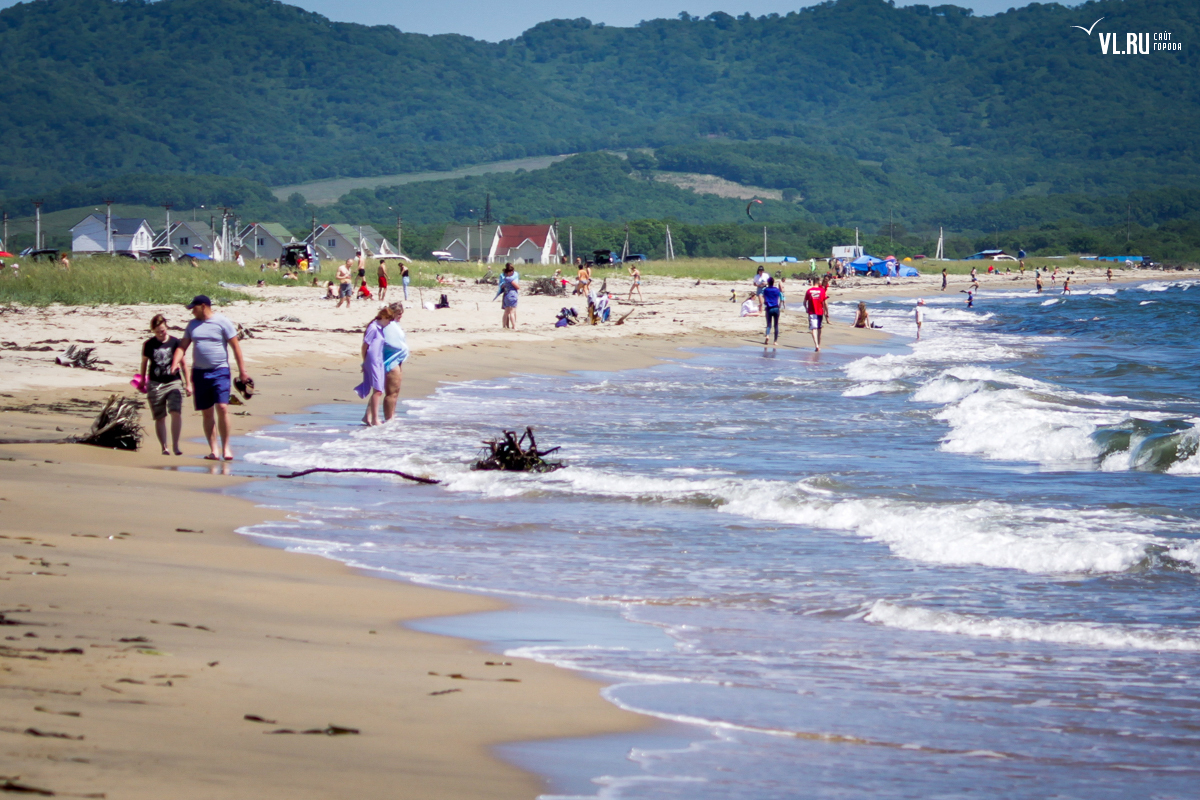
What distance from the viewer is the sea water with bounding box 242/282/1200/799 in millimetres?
4133

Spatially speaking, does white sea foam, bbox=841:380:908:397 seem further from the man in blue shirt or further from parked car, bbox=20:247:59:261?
parked car, bbox=20:247:59:261

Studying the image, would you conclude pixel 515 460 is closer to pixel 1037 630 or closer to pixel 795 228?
pixel 1037 630

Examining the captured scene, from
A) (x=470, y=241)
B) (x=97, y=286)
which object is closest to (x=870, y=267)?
(x=470, y=241)

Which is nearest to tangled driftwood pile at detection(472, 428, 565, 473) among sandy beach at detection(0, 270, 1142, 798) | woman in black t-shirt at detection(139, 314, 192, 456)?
sandy beach at detection(0, 270, 1142, 798)

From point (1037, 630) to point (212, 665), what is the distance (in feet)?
13.0

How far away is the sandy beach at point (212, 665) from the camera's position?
A: 3252mm

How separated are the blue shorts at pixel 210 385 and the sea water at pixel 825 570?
0.87 m

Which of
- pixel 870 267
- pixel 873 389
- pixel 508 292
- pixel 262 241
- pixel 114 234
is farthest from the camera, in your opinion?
pixel 114 234

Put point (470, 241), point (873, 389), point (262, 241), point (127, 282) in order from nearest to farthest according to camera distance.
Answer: point (873, 389) → point (127, 282) → point (262, 241) → point (470, 241)

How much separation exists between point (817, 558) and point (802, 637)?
1.92 metres

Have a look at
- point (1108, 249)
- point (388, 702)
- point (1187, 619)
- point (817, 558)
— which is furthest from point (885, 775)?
point (1108, 249)

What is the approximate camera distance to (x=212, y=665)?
4289 millimetres

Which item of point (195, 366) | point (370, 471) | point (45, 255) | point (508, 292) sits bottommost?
point (370, 471)

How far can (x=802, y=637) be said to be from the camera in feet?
18.8
